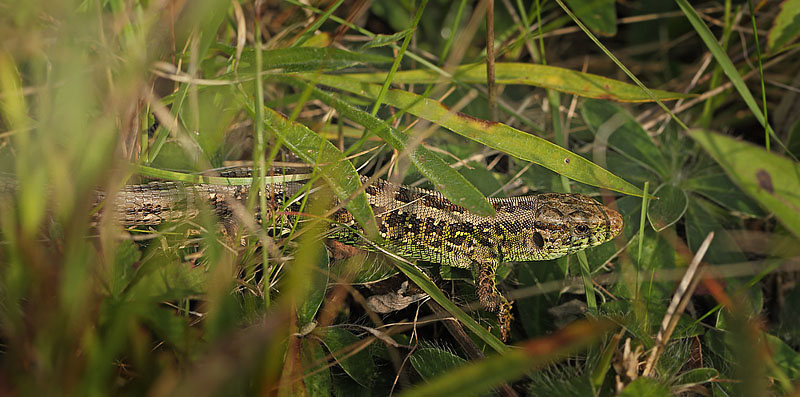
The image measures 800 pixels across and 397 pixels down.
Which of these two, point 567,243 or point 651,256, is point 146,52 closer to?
point 567,243

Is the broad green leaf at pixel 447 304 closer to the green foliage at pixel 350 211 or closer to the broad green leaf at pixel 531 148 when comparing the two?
the green foliage at pixel 350 211

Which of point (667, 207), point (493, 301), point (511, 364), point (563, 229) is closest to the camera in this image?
point (511, 364)

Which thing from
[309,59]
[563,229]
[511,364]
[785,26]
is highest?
[785,26]

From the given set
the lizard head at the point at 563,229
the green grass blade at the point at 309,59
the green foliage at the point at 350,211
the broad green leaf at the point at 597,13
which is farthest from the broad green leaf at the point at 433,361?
the broad green leaf at the point at 597,13

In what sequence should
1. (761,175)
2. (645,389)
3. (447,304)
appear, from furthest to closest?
(447,304) < (761,175) < (645,389)

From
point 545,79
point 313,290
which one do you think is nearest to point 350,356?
point 313,290

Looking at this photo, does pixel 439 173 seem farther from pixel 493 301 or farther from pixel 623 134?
pixel 623 134

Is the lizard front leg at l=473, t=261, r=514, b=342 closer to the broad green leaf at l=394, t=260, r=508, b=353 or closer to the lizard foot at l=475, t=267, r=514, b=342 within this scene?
the lizard foot at l=475, t=267, r=514, b=342

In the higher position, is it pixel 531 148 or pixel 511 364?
pixel 531 148
